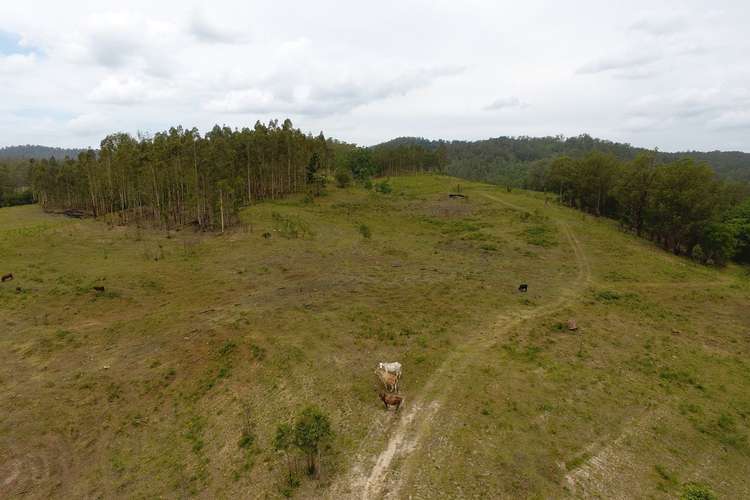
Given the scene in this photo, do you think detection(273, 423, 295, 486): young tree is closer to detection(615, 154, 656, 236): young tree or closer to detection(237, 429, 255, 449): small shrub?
detection(237, 429, 255, 449): small shrub

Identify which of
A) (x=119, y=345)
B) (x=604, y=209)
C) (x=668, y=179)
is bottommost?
(x=119, y=345)

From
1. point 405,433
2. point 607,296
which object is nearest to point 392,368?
point 405,433

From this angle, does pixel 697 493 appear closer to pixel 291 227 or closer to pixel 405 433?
pixel 405 433

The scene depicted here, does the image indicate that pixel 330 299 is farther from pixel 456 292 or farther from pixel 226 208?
pixel 226 208

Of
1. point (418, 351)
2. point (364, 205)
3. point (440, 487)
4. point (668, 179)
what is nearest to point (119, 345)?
point (418, 351)

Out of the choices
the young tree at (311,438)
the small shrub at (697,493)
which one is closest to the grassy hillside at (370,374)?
the small shrub at (697,493)

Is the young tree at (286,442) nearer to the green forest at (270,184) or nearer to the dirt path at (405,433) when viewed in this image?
the dirt path at (405,433)
